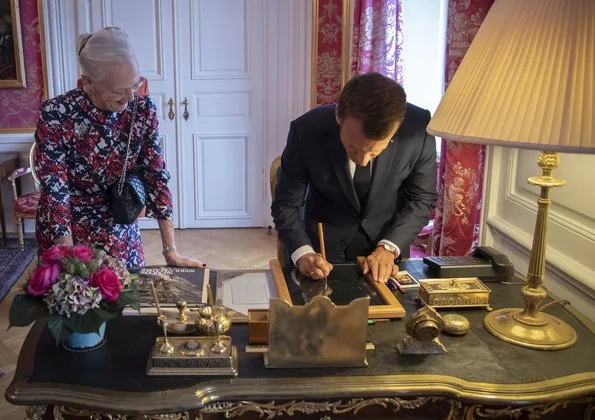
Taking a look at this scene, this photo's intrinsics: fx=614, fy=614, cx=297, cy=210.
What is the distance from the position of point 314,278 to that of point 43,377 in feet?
2.67

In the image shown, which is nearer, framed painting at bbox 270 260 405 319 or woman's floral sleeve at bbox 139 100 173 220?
framed painting at bbox 270 260 405 319

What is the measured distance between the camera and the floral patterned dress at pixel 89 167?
6.63ft

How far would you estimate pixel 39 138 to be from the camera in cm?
203

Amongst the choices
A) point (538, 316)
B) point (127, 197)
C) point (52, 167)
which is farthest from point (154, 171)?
point (538, 316)

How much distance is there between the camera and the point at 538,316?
1.59 metres

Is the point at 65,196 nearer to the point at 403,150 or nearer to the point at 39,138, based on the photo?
the point at 39,138

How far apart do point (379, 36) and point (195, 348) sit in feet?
10.3

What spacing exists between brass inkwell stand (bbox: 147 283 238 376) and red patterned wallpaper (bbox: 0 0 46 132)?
4.18 meters

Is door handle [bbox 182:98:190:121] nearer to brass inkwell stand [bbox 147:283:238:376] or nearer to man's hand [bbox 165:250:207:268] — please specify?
man's hand [bbox 165:250:207:268]

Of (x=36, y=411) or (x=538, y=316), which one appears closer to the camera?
(x=36, y=411)

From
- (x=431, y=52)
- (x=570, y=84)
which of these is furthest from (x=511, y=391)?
(x=431, y=52)

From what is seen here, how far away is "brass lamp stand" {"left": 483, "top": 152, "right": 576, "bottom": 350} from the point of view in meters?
1.46

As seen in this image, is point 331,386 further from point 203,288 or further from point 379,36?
point 379,36

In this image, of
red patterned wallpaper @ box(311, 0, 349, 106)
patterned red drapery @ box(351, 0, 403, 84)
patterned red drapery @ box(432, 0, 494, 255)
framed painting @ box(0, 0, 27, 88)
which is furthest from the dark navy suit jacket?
framed painting @ box(0, 0, 27, 88)
